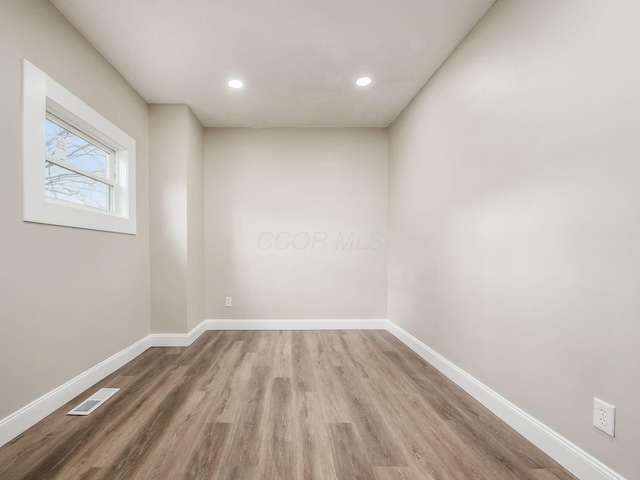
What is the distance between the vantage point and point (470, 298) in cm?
216

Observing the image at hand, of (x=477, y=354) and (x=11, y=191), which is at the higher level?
(x=11, y=191)

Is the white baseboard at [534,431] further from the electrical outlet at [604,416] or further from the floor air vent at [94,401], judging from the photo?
the floor air vent at [94,401]

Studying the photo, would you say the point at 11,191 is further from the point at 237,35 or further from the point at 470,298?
the point at 470,298

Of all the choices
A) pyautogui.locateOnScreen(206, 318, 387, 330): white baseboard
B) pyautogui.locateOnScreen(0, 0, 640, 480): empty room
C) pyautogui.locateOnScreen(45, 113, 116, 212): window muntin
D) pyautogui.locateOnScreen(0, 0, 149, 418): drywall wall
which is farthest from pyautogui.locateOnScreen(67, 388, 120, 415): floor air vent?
pyautogui.locateOnScreen(206, 318, 387, 330): white baseboard

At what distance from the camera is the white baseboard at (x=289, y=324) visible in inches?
152

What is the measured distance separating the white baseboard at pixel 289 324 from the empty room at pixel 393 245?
0.16 meters

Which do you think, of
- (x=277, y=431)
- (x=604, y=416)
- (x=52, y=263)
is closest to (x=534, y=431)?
(x=604, y=416)

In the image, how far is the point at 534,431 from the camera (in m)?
1.58

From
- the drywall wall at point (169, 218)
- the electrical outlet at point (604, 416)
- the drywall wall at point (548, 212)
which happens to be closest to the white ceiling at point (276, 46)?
the drywall wall at point (169, 218)

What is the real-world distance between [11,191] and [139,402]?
149 centimetres

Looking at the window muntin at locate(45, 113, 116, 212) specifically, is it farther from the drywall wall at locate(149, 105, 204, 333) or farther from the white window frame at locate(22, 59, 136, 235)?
the drywall wall at locate(149, 105, 204, 333)

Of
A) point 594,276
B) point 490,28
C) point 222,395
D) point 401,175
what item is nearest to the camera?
point 594,276

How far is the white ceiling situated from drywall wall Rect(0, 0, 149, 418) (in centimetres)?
25

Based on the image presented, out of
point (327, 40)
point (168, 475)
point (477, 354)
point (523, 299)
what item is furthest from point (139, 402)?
point (327, 40)
